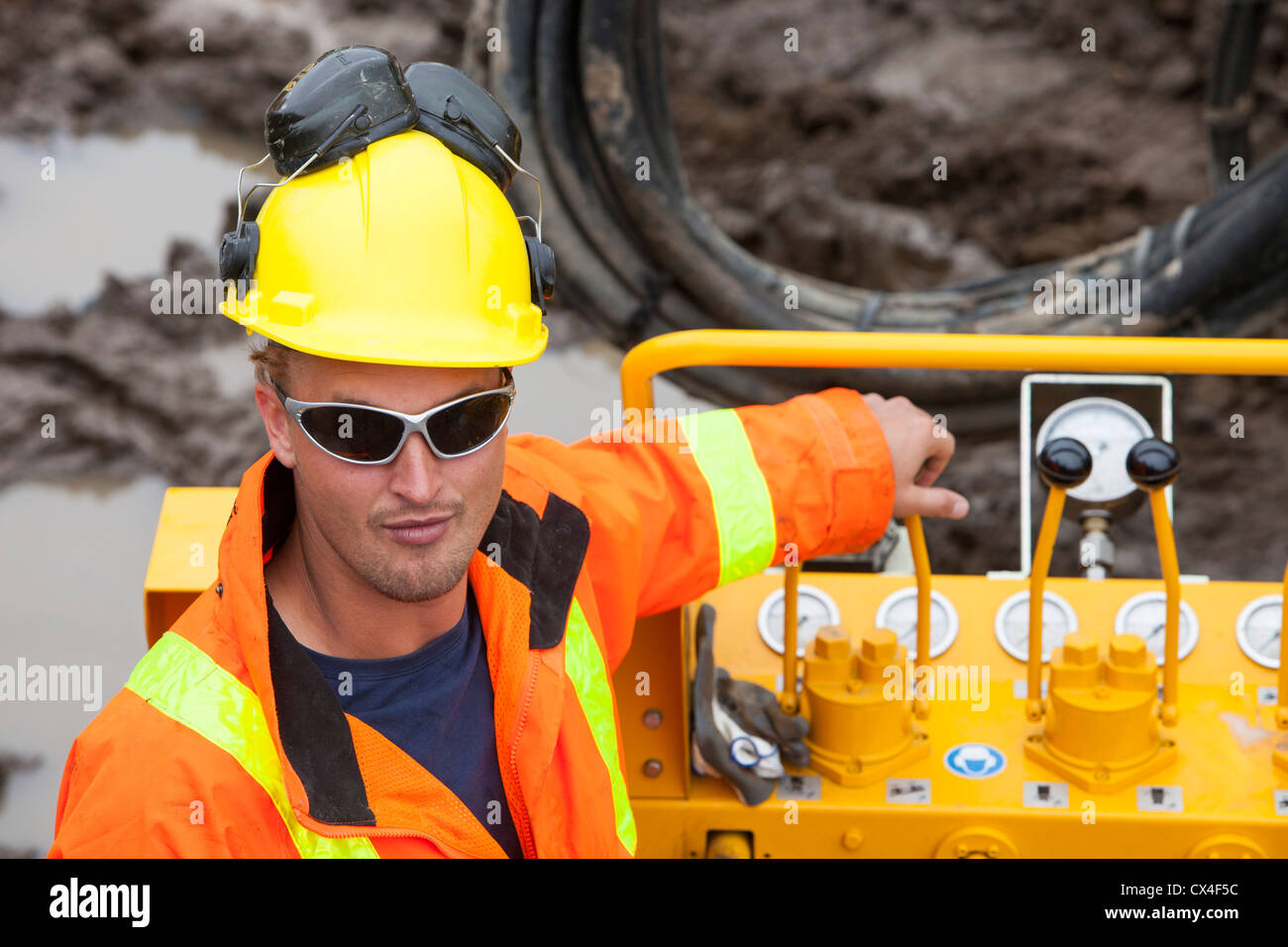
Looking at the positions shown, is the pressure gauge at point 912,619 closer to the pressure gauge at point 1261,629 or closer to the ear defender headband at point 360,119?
→ the pressure gauge at point 1261,629

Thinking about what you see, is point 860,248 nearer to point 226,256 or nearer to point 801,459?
point 801,459

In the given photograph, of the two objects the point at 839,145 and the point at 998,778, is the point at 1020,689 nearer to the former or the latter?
the point at 998,778

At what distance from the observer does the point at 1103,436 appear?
2797mm

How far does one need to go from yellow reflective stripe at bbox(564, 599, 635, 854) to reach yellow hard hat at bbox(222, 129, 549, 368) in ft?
1.40

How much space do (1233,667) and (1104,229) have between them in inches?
147

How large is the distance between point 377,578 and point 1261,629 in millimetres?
1605

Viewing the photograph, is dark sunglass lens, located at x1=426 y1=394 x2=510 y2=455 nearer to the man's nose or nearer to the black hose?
the man's nose

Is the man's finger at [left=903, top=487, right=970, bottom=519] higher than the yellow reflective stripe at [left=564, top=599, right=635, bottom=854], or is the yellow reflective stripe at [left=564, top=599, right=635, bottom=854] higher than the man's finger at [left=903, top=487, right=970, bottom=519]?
the man's finger at [left=903, top=487, right=970, bottom=519]

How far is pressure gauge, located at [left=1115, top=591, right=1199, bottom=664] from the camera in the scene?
248 cm

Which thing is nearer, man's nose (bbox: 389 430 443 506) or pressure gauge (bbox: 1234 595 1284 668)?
man's nose (bbox: 389 430 443 506)

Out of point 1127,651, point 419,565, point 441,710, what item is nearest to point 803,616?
point 1127,651

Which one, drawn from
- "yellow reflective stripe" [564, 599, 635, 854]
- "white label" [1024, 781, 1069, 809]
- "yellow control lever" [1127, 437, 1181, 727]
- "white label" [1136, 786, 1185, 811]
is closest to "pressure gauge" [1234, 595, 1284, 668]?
"yellow control lever" [1127, 437, 1181, 727]

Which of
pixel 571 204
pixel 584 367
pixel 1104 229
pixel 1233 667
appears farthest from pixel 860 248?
pixel 1233 667

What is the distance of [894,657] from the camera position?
2336 millimetres
